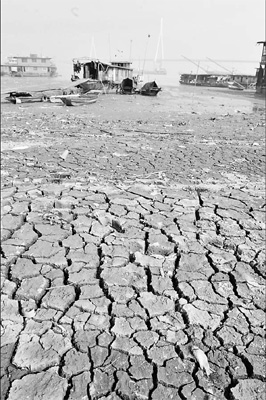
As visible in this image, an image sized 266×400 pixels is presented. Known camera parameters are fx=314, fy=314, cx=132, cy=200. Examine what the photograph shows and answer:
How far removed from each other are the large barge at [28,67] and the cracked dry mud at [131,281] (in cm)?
6610

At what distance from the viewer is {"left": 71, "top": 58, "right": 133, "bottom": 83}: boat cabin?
2695 centimetres

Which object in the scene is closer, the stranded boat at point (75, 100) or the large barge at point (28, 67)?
the stranded boat at point (75, 100)

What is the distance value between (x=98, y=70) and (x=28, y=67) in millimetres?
45100

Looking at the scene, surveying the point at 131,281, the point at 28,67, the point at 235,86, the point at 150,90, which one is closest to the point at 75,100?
the point at 150,90

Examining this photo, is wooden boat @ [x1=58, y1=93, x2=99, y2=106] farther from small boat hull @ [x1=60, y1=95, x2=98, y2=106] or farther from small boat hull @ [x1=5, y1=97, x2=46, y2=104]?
small boat hull @ [x1=5, y1=97, x2=46, y2=104]

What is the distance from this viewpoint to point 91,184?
489 centimetres

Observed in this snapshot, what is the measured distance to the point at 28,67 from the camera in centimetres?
6462

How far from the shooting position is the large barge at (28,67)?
207ft

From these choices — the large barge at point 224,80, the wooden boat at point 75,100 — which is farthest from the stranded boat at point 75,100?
the large barge at point 224,80

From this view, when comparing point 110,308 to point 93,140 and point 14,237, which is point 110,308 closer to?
point 14,237

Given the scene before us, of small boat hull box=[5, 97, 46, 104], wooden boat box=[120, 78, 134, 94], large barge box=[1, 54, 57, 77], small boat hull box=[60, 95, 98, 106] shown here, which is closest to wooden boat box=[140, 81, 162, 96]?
wooden boat box=[120, 78, 134, 94]

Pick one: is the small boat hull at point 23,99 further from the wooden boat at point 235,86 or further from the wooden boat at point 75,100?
the wooden boat at point 235,86

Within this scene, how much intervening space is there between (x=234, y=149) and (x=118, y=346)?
6133 mm

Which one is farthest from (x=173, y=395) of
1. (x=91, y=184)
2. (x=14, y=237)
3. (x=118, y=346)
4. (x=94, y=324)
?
(x=91, y=184)
